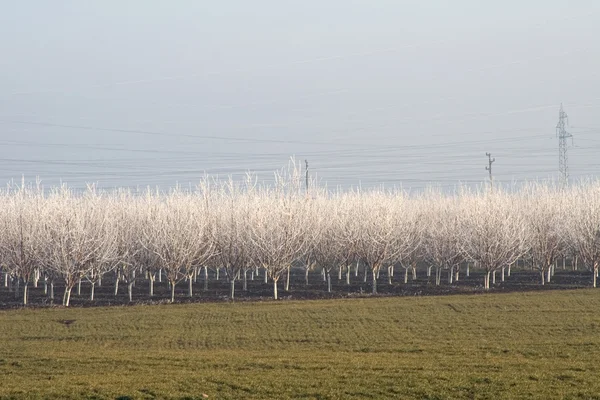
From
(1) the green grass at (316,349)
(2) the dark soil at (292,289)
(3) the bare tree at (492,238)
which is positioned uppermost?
(3) the bare tree at (492,238)

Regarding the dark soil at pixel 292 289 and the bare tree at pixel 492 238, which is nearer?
the dark soil at pixel 292 289

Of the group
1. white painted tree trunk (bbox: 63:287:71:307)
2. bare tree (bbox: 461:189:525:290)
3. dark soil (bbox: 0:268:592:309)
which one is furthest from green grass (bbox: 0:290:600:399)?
bare tree (bbox: 461:189:525:290)

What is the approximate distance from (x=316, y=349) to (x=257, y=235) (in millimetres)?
19085

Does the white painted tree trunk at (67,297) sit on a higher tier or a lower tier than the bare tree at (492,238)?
lower

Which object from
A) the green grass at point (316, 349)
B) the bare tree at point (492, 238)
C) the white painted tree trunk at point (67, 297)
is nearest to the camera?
the green grass at point (316, 349)

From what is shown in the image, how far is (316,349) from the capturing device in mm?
24188

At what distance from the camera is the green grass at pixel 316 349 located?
56.4 feet

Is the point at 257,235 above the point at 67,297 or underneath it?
above

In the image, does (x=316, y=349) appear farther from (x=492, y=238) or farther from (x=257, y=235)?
(x=492, y=238)

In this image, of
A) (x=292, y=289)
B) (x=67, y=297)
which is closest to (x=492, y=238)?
(x=292, y=289)

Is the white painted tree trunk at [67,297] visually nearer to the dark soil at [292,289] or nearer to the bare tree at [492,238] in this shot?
the dark soil at [292,289]

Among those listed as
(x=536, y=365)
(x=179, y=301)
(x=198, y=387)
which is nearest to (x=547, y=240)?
(x=179, y=301)

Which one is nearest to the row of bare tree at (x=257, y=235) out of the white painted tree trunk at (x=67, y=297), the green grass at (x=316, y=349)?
the white painted tree trunk at (x=67, y=297)

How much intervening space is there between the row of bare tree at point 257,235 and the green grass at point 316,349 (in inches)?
230
